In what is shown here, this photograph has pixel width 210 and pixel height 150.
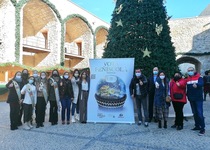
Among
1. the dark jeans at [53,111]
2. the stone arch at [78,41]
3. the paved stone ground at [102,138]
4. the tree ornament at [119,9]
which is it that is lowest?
the paved stone ground at [102,138]

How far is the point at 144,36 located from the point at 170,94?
84.7 inches

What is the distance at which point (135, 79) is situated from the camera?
5469mm

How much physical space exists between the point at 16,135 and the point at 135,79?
3.35m

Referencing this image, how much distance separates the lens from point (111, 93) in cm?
566

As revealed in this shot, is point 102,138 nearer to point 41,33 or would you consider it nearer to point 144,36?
point 144,36

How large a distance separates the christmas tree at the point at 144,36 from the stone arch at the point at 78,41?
1845cm

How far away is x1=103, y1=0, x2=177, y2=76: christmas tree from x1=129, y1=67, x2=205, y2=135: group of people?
34.4 inches

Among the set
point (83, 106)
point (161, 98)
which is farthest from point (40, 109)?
point (161, 98)

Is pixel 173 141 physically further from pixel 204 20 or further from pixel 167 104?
pixel 204 20

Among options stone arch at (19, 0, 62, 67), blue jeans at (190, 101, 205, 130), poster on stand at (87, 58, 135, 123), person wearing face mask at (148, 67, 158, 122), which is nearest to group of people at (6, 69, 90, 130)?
poster on stand at (87, 58, 135, 123)

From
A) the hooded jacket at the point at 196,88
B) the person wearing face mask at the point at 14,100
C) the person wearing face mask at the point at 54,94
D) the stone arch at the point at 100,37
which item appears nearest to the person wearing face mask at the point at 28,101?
the person wearing face mask at the point at 14,100

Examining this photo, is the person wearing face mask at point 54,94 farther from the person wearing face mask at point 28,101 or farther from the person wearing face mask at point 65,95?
the person wearing face mask at point 28,101

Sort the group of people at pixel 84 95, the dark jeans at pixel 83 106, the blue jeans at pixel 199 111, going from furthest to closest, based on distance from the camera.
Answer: the dark jeans at pixel 83 106
the group of people at pixel 84 95
the blue jeans at pixel 199 111

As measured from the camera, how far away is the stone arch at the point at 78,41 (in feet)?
82.8
